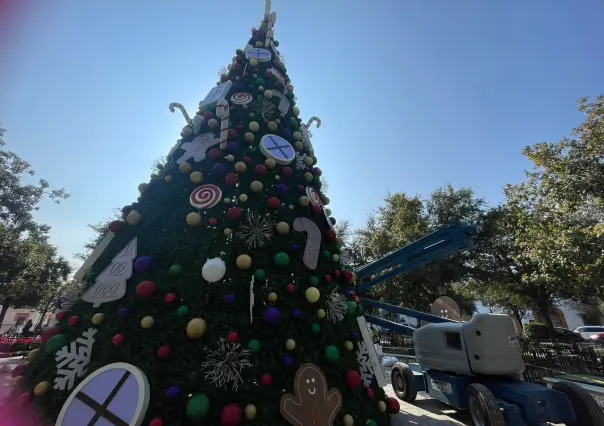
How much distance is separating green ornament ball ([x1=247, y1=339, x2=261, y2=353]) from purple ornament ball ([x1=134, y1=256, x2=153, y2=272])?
4.48 feet

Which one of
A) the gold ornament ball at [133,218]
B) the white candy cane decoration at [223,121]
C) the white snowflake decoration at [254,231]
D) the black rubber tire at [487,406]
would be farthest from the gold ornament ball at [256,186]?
the black rubber tire at [487,406]

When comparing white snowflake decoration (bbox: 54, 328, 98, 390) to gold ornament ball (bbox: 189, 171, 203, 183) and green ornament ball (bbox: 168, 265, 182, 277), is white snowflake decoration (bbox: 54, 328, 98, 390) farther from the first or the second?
gold ornament ball (bbox: 189, 171, 203, 183)

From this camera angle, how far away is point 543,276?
14.9m

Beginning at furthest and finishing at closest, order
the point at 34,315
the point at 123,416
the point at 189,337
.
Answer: the point at 34,315 < the point at 189,337 < the point at 123,416

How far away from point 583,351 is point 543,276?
3974 mm

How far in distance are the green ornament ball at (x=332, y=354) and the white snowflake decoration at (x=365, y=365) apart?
0.47 metres

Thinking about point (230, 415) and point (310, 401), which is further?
point (310, 401)

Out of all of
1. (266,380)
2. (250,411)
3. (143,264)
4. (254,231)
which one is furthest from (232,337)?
(143,264)

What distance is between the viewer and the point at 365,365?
3074 millimetres

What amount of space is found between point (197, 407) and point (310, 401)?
3.18 ft

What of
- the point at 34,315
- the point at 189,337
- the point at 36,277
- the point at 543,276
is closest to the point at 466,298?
the point at 543,276

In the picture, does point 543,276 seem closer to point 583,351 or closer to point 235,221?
point 583,351

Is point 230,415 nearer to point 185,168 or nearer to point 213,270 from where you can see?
point 213,270

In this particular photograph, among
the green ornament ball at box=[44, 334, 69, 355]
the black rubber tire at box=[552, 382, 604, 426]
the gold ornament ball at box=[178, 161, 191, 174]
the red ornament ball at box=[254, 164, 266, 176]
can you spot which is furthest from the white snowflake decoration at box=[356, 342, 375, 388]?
the black rubber tire at box=[552, 382, 604, 426]
